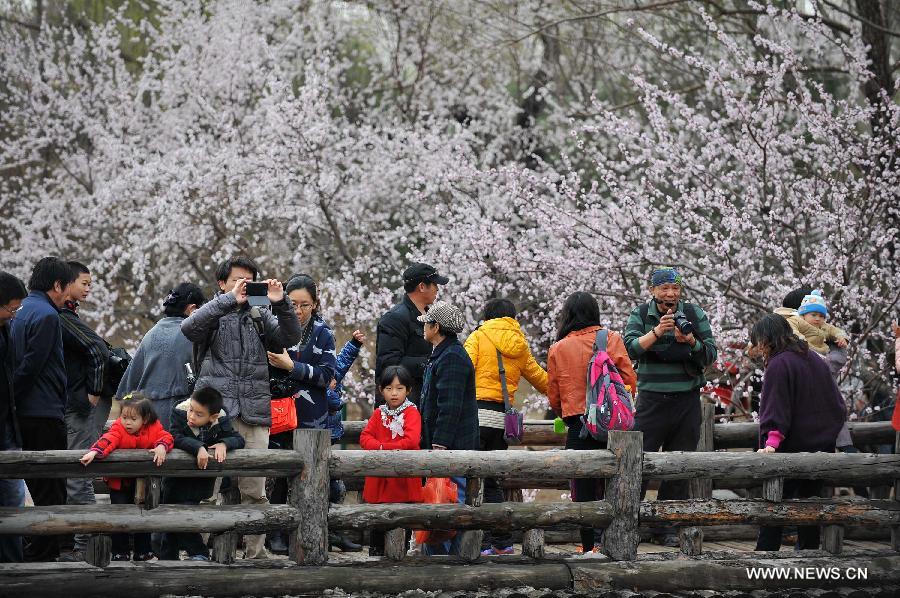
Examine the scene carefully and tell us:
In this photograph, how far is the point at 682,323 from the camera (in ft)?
22.9

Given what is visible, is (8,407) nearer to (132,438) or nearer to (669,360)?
(132,438)

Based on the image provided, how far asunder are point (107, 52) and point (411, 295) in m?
11.0

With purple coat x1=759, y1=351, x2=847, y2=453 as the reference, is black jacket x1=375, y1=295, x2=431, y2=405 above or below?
above

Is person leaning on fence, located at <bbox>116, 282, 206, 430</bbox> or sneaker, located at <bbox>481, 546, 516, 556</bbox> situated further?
sneaker, located at <bbox>481, 546, 516, 556</bbox>

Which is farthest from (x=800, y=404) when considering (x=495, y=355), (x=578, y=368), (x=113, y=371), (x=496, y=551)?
(x=113, y=371)

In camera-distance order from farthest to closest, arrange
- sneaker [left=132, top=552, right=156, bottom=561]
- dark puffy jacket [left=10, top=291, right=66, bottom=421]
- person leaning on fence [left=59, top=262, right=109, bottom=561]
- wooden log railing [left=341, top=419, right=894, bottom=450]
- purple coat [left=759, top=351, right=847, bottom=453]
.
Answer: wooden log railing [left=341, top=419, right=894, bottom=450] < purple coat [left=759, top=351, right=847, bottom=453] < person leaning on fence [left=59, top=262, right=109, bottom=561] < sneaker [left=132, top=552, right=156, bottom=561] < dark puffy jacket [left=10, top=291, right=66, bottom=421]

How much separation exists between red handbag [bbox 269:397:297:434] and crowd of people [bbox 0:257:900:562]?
0.28 feet

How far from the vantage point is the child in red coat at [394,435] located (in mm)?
6605

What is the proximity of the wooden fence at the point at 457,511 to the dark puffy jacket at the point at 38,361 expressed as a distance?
51cm

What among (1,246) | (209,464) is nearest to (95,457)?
(209,464)

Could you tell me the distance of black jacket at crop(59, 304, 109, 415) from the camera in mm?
6539

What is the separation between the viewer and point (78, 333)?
654cm

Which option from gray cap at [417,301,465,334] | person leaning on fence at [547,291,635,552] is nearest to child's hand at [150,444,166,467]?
gray cap at [417,301,465,334]

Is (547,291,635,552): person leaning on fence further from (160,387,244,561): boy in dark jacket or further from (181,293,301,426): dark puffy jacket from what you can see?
(160,387,244,561): boy in dark jacket
